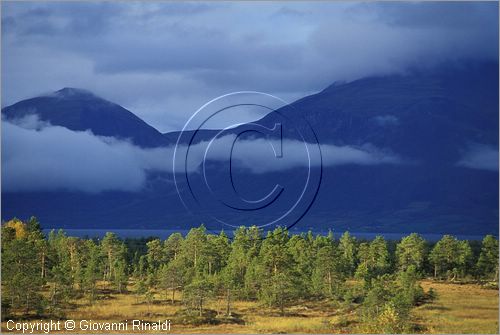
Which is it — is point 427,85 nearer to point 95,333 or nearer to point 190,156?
point 190,156

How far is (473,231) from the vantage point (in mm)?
11367

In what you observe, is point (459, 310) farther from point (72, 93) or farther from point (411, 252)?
point (72, 93)

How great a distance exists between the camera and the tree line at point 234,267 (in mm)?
11109

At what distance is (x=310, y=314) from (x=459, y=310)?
72.1 inches

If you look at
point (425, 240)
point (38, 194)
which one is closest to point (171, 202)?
point (38, 194)

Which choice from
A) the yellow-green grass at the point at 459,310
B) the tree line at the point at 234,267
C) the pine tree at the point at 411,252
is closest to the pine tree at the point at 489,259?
the tree line at the point at 234,267

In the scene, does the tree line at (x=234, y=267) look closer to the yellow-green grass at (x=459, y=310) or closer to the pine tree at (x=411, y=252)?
the pine tree at (x=411, y=252)

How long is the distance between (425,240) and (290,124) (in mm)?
2282

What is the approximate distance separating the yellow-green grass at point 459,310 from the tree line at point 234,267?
17 centimetres

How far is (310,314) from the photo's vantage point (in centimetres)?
1105

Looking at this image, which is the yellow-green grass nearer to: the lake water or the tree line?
the tree line

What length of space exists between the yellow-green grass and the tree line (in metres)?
0.17

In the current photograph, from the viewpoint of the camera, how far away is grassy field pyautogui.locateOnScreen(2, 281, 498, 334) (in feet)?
35.7

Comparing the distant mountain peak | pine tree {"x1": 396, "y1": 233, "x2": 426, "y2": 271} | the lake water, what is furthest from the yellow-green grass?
the distant mountain peak
